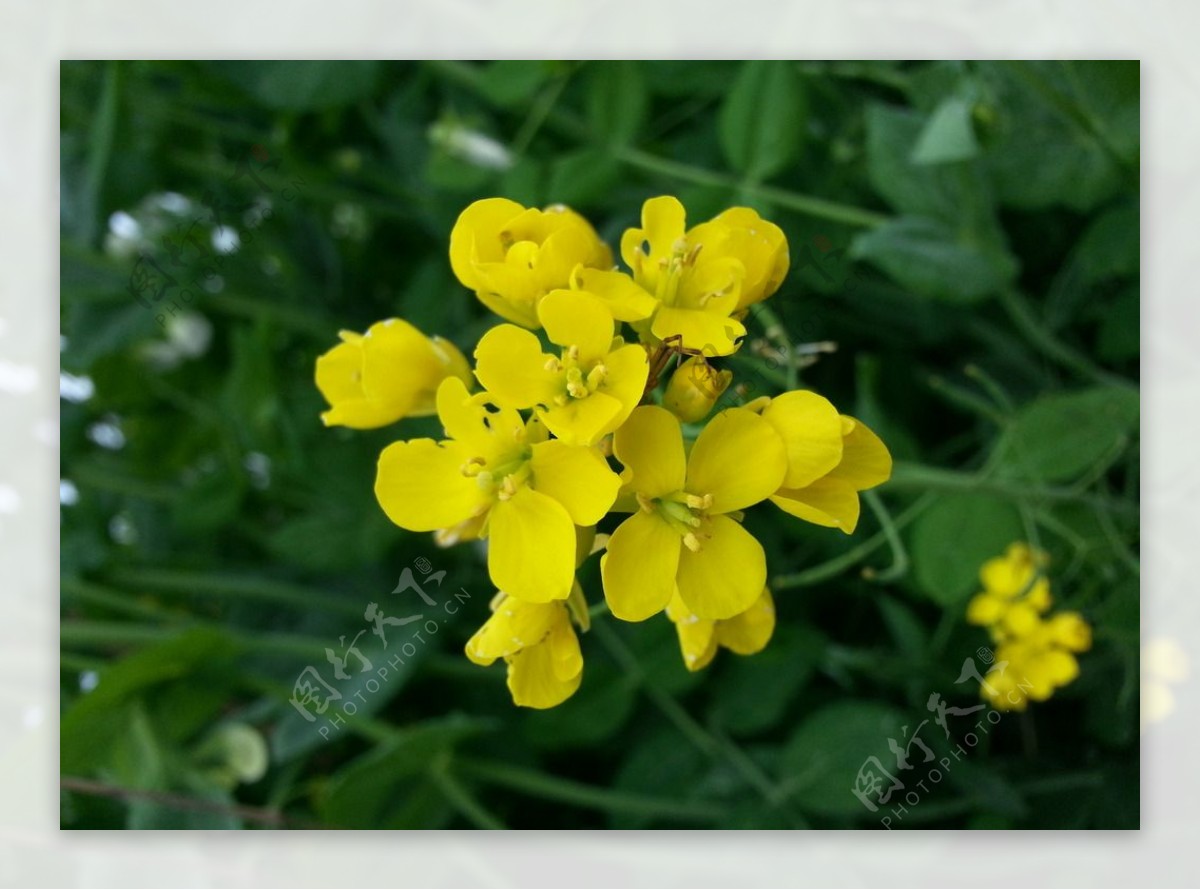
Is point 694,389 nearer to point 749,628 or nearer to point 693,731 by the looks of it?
point 749,628

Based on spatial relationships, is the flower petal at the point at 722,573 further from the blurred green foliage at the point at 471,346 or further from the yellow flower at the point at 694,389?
the blurred green foliage at the point at 471,346

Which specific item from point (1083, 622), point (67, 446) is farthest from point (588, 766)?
point (67, 446)

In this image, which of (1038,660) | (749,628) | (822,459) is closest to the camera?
(822,459)

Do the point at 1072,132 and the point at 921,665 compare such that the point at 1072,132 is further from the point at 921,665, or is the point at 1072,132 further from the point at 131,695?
the point at 131,695

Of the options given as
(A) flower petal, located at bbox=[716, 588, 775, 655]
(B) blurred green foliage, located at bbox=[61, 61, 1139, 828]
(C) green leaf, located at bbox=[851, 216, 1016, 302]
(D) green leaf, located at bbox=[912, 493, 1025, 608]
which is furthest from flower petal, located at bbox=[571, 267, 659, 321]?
(D) green leaf, located at bbox=[912, 493, 1025, 608]

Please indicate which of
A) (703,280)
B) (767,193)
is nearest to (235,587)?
(767,193)

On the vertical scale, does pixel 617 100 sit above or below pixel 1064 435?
above

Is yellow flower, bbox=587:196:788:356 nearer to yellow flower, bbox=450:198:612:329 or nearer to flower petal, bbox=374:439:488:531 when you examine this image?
yellow flower, bbox=450:198:612:329
